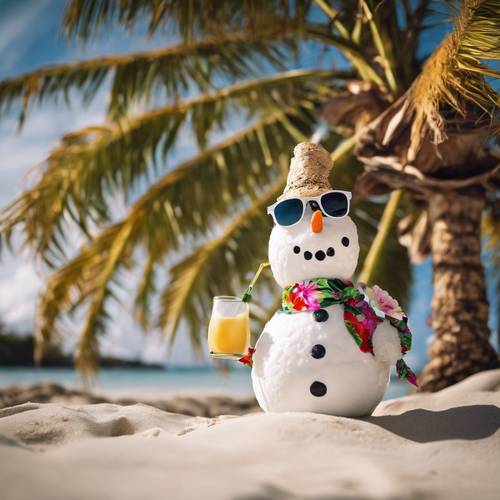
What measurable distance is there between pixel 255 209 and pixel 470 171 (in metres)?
2.40

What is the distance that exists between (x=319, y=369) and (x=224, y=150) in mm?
3876

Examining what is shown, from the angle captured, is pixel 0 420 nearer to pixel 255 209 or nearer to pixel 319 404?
pixel 319 404

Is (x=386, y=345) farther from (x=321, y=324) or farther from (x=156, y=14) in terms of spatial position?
(x=156, y=14)

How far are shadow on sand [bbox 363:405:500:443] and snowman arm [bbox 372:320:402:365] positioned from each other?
24 centimetres

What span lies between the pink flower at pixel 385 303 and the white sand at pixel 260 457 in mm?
418

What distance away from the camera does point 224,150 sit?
6059 mm


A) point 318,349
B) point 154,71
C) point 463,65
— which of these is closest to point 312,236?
point 318,349

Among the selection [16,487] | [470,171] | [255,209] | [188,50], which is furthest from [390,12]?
[16,487]

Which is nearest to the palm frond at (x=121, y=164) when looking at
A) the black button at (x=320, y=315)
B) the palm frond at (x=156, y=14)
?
the palm frond at (x=156, y=14)

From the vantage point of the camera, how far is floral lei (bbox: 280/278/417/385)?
2576 millimetres

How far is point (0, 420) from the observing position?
255 cm

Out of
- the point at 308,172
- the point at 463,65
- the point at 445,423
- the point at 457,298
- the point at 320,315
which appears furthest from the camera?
the point at 457,298

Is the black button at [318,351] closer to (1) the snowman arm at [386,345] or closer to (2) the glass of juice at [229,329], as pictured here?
(1) the snowman arm at [386,345]

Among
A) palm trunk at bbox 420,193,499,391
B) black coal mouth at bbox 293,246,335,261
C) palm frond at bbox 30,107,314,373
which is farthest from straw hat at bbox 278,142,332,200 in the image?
palm frond at bbox 30,107,314,373
